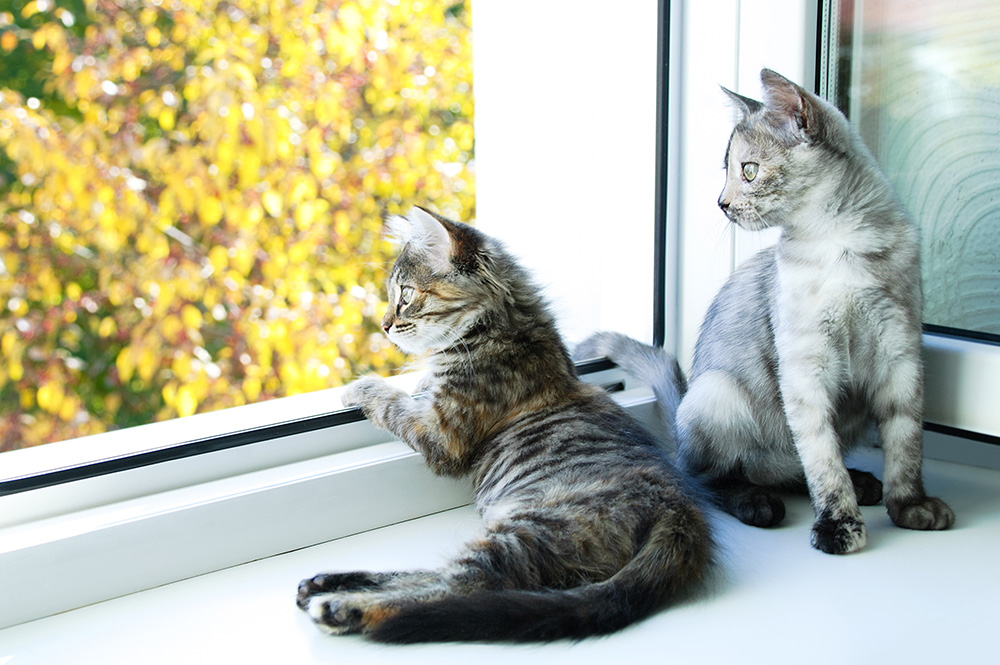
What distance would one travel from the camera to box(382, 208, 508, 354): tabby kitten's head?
4.14ft

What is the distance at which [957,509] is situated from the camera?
1206 millimetres

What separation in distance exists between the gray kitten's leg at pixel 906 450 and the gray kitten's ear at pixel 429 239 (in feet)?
2.14

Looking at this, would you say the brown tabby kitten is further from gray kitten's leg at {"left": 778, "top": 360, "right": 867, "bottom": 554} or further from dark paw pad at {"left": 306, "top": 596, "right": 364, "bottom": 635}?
gray kitten's leg at {"left": 778, "top": 360, "right": 867, "bottom": 554}

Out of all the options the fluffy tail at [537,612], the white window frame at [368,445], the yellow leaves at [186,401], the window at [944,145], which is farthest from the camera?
the yellow leaves at [186,401]

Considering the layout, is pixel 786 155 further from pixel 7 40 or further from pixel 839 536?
pixel 7 40

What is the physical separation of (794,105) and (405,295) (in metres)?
0.63

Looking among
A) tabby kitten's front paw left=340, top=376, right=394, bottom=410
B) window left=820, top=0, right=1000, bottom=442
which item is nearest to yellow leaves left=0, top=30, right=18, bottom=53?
tabby kitten's front paw left=340, top=376, right=394, bottom=410

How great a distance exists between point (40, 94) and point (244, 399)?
0.97 m

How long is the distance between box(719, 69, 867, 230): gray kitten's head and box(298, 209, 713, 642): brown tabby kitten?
14.2 inches

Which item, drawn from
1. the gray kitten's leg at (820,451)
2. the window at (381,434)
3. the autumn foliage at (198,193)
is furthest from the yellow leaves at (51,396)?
the gray kitten's leg at (820,451)

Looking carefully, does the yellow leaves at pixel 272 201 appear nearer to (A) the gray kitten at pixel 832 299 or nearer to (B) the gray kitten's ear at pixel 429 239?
(B) the gray kitten's ear at pixel 429 239

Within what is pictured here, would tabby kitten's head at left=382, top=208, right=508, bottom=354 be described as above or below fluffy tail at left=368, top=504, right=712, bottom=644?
above

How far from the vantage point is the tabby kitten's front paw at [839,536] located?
3.52 feet

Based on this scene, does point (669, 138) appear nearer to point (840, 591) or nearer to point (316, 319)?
point (840, 591)
